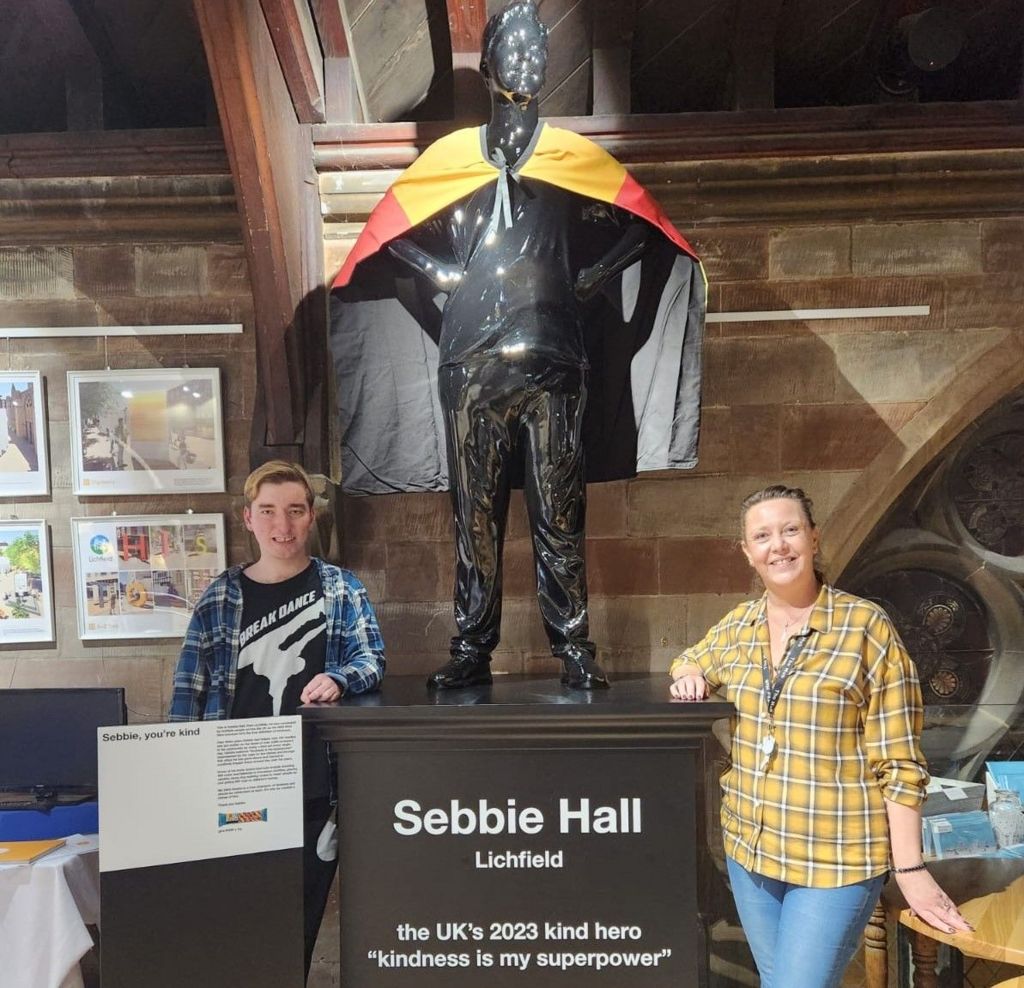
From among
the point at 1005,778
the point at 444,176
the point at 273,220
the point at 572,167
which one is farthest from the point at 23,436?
the point at 1005,778

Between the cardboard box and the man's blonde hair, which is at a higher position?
the man's blonde hair

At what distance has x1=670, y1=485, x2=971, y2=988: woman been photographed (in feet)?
4.42

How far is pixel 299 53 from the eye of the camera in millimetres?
2180

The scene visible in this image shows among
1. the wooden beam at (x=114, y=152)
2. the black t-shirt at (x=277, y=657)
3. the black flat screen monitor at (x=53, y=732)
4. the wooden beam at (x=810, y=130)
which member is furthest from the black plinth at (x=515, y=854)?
the wooden beam at (x=114, y=152)

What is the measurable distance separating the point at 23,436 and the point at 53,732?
889mm

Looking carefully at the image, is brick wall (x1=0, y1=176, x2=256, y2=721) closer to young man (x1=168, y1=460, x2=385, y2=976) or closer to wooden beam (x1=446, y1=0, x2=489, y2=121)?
wooden beam (x1=446, y1=0, x2=489, y2=121)

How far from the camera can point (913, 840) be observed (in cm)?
134

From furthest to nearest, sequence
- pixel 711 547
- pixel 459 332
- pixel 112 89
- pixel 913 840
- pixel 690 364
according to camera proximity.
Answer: pixel 112 89
pixel 711 547
pixel 690 364
pixel 459 332
pixel 913 840

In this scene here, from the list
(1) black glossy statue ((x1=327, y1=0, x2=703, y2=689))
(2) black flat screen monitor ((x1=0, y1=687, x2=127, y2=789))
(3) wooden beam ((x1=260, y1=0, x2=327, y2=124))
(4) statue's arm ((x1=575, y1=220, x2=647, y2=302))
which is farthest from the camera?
(2) black flat screen monitor ((x1=0, y1=687, x2=127, y2=789))

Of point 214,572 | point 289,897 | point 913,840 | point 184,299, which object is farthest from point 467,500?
point 184,299

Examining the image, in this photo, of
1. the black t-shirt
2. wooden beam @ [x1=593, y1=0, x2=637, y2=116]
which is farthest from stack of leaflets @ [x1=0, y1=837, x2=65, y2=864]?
wooden beam @ [x1=593, y1=0, x2=637, y2=116]

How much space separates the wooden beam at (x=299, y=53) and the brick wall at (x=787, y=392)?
8.6 inches

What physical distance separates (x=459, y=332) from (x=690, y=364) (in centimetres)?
58

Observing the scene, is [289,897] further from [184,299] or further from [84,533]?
[184,299]
